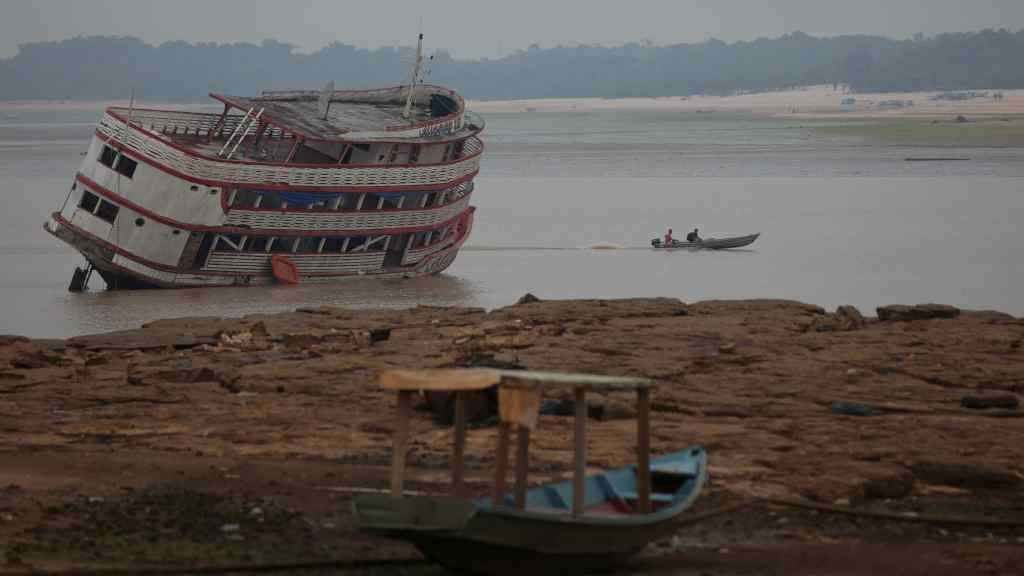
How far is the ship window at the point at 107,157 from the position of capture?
116ft

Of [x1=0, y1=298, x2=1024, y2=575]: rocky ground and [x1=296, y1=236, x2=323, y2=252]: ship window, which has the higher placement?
[x1=296, y1=236, x2=323, y2=252]: ship window

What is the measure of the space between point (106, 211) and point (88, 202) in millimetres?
450

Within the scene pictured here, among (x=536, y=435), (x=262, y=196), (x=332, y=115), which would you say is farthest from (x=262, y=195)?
(x=536, y=435)

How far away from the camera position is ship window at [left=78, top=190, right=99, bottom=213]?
35688 mm

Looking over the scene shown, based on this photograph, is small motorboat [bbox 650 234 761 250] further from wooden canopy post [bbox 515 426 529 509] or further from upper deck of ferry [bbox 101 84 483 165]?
wooden canopy post [bbox 515 426 529 509]

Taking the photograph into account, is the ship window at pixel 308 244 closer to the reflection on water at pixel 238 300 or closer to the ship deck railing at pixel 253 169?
the reflection on water at pixel 238 300

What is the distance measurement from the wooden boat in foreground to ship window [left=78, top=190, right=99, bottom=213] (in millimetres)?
25226

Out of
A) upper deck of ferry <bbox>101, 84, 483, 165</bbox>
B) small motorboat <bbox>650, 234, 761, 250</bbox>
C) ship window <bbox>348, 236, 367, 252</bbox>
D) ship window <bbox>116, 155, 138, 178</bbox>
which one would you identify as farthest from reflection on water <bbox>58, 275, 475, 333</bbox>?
small motorboat <bbox>650, 234, 761, 250</bbox>

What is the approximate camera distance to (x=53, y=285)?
3975cm

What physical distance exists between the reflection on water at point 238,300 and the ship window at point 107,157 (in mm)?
3123

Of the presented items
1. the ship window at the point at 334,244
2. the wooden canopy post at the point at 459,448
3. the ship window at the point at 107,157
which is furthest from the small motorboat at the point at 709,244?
the wooden canopy post at the point at 459,448

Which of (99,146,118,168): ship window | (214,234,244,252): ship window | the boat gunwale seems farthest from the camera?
(214,234,244,252): ship window

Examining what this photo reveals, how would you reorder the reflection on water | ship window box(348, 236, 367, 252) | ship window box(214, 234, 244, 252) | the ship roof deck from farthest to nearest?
ship window box(348, 236, 367, 252) < the ship roof deck < ship window box(214, 234, 244, 252) < the reflection on water

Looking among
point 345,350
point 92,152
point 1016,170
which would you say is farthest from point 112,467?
point 1016,170
